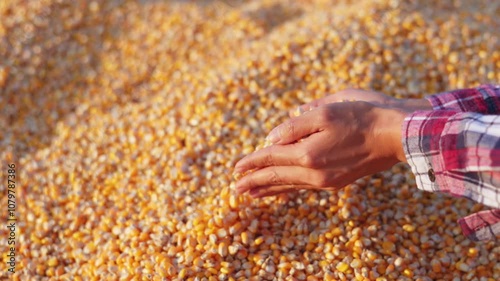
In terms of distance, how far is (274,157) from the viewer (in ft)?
6.97

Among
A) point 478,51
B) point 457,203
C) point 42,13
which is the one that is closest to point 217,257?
point 457,203

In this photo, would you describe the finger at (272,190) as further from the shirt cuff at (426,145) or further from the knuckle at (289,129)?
the shirt cuff at (426,145)

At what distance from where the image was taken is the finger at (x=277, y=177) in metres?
2.07

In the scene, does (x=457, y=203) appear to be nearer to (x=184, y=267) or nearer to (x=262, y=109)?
(x=262, y=109)

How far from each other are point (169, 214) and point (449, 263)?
124 centimetres

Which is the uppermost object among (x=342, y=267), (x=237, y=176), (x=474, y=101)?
(x=237, y=176)

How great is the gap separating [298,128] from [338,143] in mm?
154

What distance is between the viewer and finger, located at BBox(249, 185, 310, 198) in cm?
223

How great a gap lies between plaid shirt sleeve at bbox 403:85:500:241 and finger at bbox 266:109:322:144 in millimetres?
307

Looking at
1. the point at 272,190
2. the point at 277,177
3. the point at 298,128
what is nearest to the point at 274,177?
the point at 277,177

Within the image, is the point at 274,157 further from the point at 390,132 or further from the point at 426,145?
the point at 426,145

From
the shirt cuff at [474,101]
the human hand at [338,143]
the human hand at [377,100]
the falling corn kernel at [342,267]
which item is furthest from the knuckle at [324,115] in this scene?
the falling corn kernel at [342,267]

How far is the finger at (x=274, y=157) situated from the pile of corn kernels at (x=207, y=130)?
304mm

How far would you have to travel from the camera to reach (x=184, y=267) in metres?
2.29
